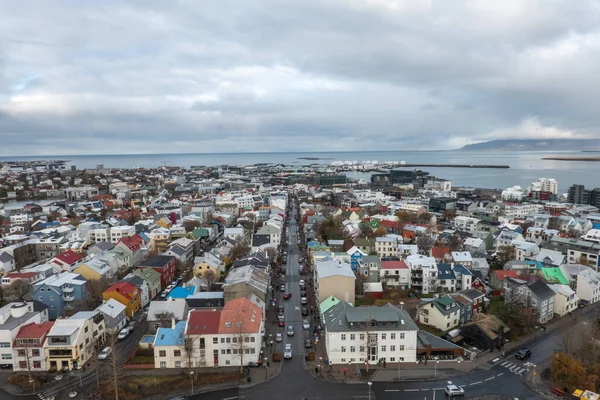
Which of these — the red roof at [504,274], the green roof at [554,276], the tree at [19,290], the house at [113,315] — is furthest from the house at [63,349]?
the green roof at [554,276]

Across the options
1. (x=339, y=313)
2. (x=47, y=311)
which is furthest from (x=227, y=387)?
(x=47, y=311)

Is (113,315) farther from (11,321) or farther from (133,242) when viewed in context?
(133,242)

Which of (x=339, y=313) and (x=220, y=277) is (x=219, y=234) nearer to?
(x=220, y=277)

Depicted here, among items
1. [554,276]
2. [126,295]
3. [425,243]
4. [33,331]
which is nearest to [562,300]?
[554,276]

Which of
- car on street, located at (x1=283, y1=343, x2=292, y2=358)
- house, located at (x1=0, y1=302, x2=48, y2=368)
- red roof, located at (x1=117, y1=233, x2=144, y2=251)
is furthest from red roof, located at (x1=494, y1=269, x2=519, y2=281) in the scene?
red roof, located at (x1=117, y1=233, x2=144, y2=251)

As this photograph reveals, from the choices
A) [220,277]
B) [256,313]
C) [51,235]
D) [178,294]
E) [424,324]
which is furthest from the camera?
[51,235]
